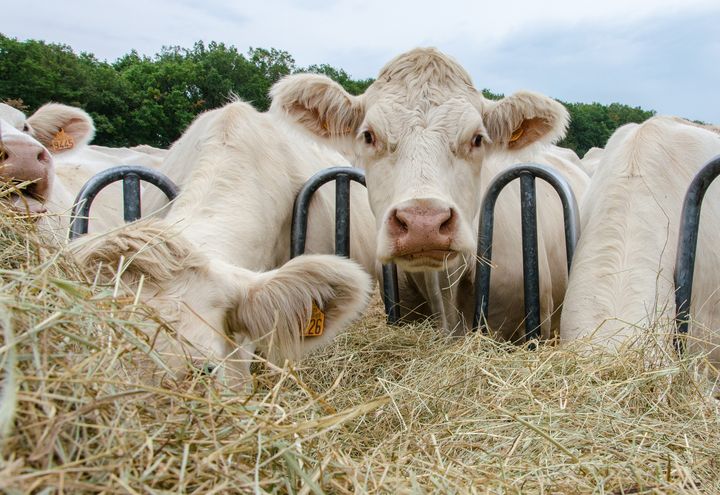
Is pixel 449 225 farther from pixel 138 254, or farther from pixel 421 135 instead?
pixel 138 254

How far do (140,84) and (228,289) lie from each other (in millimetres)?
25081

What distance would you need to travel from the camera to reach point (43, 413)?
121 centimetres

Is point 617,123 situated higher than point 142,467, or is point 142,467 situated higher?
point 617,123

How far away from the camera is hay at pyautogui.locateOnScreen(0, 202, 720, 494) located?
1231mm

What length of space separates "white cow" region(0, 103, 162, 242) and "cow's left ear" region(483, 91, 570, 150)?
2.21 m

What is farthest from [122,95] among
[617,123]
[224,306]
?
[224,306]

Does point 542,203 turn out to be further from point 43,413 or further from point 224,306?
point 43,413

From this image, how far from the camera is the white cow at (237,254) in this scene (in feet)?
7.50

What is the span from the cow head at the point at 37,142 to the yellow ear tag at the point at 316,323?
105 cm

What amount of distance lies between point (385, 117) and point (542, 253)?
140 cm

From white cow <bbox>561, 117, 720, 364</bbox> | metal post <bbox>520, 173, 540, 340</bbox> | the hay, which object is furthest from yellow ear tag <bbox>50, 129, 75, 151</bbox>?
white cow <bbox>561, 117, 720, 364</bbox>

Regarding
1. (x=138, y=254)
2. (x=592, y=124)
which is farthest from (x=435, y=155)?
(x=592, y=124)

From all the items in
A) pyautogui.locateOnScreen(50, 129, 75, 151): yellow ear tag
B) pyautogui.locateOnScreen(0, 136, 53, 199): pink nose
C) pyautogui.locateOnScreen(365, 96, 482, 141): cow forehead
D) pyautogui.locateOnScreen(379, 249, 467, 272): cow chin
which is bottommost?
pyautogui.locateOnScreen(379, 249, 467, 272): cow chin

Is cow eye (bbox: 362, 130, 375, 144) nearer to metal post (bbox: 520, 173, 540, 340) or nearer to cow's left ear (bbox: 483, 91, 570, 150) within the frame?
cow's left ear (bbox: 483, 91, 570, 150)
